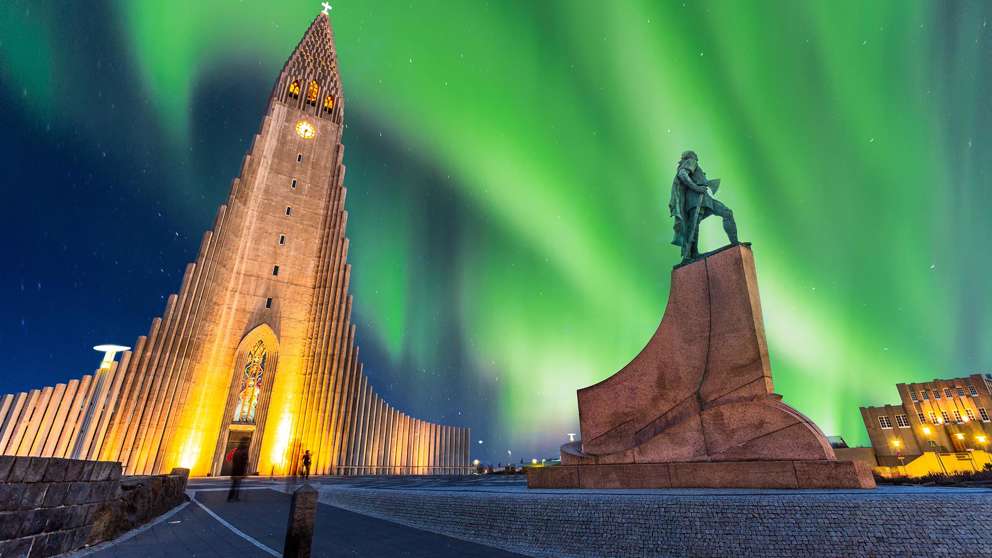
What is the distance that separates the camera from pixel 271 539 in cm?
612

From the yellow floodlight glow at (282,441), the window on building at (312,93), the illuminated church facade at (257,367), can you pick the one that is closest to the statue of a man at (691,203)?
the illuminated church facade at (257,367)

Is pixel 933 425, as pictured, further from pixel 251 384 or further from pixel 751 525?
pixel 251 384

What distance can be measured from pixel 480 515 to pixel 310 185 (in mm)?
30442

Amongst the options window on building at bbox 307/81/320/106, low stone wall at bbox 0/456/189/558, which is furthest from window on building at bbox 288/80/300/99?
low stone wall at bbox 0/456/189/558

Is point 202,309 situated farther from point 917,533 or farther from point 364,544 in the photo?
point 917,533

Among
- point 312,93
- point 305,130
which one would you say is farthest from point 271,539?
point 312,93

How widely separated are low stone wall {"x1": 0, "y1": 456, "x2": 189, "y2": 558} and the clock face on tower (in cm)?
3160

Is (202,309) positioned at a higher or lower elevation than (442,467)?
higher

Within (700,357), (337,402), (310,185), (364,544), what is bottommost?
(364,544)

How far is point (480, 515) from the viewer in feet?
21.9

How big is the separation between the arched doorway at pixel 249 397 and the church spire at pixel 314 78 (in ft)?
62.5

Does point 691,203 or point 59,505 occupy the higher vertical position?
point 691,203

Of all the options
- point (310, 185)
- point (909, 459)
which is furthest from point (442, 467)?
point (909, 459)

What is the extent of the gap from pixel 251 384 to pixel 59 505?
24.6 meters
